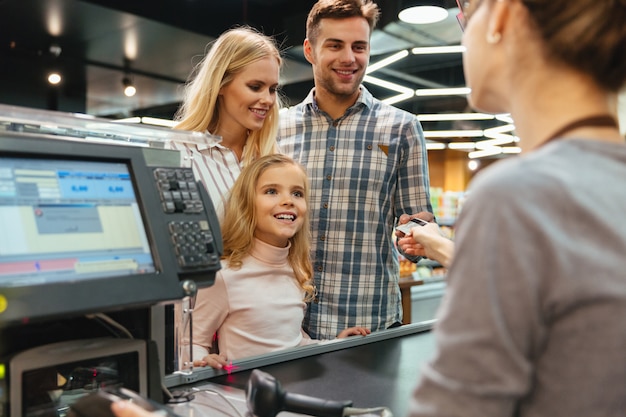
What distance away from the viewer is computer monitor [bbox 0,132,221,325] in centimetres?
74

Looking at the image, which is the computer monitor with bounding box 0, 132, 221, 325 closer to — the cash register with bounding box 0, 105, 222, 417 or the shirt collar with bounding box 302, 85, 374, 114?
the cash register with bounding box 0, 105, 222, 417

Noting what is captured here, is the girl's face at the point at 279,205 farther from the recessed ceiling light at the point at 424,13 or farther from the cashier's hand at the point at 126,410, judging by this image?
the recessed ceiling light at the point at 424,13

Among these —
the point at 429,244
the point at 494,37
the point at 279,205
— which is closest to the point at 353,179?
the point at 279,205

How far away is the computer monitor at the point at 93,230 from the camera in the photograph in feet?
2.41

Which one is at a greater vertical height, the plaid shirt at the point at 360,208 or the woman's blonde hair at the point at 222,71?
the woman's blonde hair at the point at 222,71

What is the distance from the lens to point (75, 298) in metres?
0.74

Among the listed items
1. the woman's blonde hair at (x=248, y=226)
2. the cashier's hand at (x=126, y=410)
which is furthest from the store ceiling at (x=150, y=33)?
the cashier's hand at (x=126, y=410)

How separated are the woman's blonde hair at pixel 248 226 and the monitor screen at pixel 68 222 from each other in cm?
104

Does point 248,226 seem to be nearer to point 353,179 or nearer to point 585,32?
point 353,179

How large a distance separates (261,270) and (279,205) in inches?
8.6

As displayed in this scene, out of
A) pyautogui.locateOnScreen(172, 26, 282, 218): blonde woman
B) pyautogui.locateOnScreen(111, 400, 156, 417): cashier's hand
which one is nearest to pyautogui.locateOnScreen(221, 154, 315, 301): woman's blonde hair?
pyautogui.locateOnScreen(172, 26, 282, 218): blonde woman

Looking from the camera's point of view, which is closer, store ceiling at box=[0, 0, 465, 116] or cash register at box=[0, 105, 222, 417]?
cash register at box=[0, 105, 222, 417]

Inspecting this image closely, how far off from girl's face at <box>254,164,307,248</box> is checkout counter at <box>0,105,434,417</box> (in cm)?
89

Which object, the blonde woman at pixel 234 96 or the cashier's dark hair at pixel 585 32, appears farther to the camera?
the blonde woman at pixel 234 96
